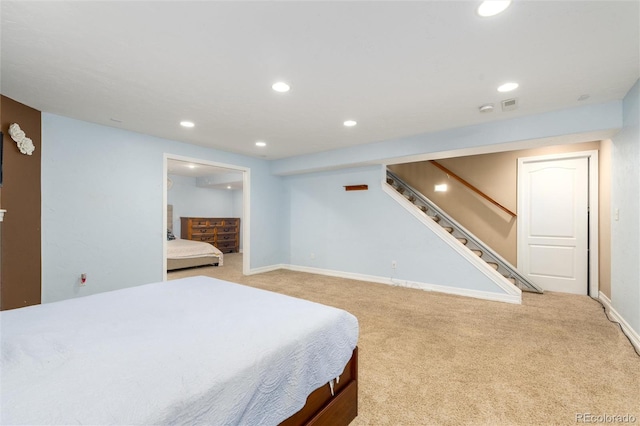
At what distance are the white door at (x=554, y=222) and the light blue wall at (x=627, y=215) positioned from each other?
1.14m

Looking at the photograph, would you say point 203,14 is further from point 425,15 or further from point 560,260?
point 560,260

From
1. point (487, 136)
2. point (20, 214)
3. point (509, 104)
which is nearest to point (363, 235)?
point (487, 136)

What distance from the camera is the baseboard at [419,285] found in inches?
152

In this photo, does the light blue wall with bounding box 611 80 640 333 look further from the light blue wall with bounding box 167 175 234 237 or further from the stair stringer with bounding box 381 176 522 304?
the light blue wall with bounding box 167 175 234 237

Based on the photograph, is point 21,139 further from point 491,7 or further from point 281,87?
point 491,7

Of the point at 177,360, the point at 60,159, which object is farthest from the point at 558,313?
the point at 60,159

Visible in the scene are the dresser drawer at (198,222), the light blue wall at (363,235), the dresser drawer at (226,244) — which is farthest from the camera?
the dresser drawer at (226,244)

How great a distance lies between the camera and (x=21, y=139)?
2873 millimetres

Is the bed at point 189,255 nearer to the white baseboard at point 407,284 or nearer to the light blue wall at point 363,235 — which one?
the white baseboard at point 407,284

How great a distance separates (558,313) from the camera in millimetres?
3367

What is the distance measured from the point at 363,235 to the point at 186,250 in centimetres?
390

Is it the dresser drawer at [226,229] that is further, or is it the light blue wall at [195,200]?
the dresser drawer at [226,229]

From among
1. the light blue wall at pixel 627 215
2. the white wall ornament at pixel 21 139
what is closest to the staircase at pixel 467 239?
the light blue wall at pixel 627 215

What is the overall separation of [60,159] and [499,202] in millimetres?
6480
